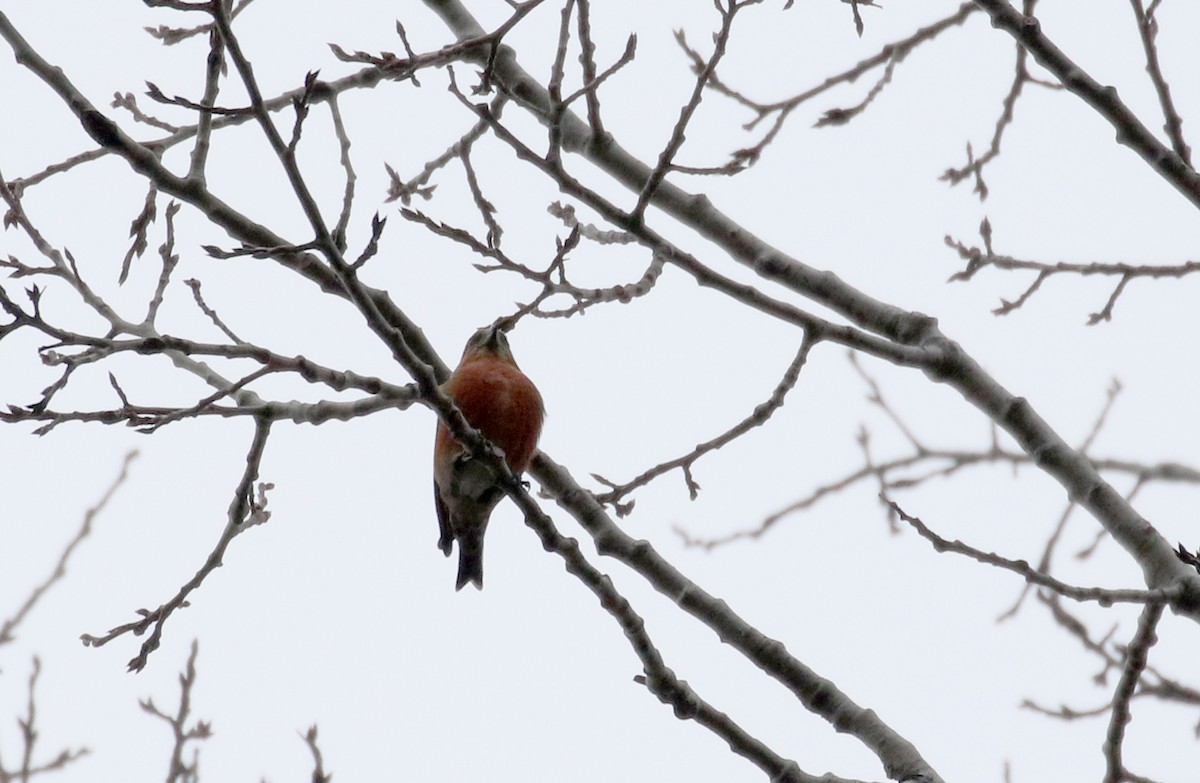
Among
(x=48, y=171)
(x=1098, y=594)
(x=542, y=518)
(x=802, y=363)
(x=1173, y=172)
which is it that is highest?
(x=48, y=171)

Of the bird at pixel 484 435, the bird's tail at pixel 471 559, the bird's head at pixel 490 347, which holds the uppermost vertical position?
the bird's head at pixel 490 347

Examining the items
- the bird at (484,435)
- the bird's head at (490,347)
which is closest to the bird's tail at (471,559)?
the bird at (484,435)

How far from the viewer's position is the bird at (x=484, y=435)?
5102mm

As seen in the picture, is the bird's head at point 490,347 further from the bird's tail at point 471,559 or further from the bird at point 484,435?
the bird's tail at point 471,559

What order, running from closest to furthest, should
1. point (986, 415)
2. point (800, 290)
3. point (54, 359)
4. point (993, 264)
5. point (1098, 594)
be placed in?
point (1098, 594) < point (54, 359) < point (986, 415) < point (800, 290) < point (993, 264)

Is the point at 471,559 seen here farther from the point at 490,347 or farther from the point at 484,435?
the point at 484,435

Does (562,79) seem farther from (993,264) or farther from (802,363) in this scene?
(993,264)

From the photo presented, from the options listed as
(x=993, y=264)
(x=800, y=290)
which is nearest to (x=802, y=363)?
(x=800, y=290)

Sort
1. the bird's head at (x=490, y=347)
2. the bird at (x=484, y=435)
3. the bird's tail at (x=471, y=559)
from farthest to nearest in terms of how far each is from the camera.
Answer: the bird's head at (x=490, y=347)
the bird's tail at (x=471, y=559)
the bird at (x=484, y=435)

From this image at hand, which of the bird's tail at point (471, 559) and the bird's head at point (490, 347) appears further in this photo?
the bird's head at point (490, 347)

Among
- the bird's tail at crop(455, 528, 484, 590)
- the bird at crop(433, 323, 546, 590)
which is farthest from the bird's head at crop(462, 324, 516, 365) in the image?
the bird's tail at crop(455, 528, 484, 590)

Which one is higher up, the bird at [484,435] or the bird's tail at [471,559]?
the bird at [484,435]

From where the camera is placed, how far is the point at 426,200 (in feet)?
16.7

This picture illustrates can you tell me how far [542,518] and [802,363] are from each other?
77cm
